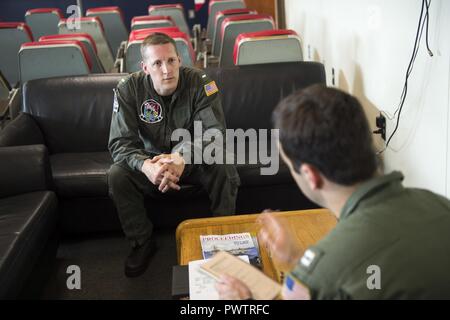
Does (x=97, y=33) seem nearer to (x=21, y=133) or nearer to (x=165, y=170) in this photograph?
(x=21, y=133)

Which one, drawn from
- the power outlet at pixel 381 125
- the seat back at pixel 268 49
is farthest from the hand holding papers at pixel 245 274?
the seat back at pixel 268 49

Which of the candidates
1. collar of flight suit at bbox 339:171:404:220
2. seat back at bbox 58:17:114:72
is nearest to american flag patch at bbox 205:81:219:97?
collar of flight suit at bbox 339:171:404:220

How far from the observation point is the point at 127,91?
243cm

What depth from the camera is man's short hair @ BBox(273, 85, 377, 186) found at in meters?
0.96

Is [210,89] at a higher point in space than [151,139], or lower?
higher

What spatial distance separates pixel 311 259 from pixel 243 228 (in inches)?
37.6

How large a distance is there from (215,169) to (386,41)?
3.43ft

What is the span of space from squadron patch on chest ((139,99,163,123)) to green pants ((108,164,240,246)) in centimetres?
26

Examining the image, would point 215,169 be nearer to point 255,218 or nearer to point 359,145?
point 255,218

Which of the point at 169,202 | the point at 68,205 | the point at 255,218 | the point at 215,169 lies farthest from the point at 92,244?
the point at 255,218

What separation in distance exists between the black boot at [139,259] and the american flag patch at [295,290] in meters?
1.39

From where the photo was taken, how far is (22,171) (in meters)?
2.25

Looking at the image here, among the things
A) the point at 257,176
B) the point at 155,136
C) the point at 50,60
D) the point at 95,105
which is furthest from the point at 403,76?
the point at 50,60

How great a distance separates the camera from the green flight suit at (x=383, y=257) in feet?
2.88
